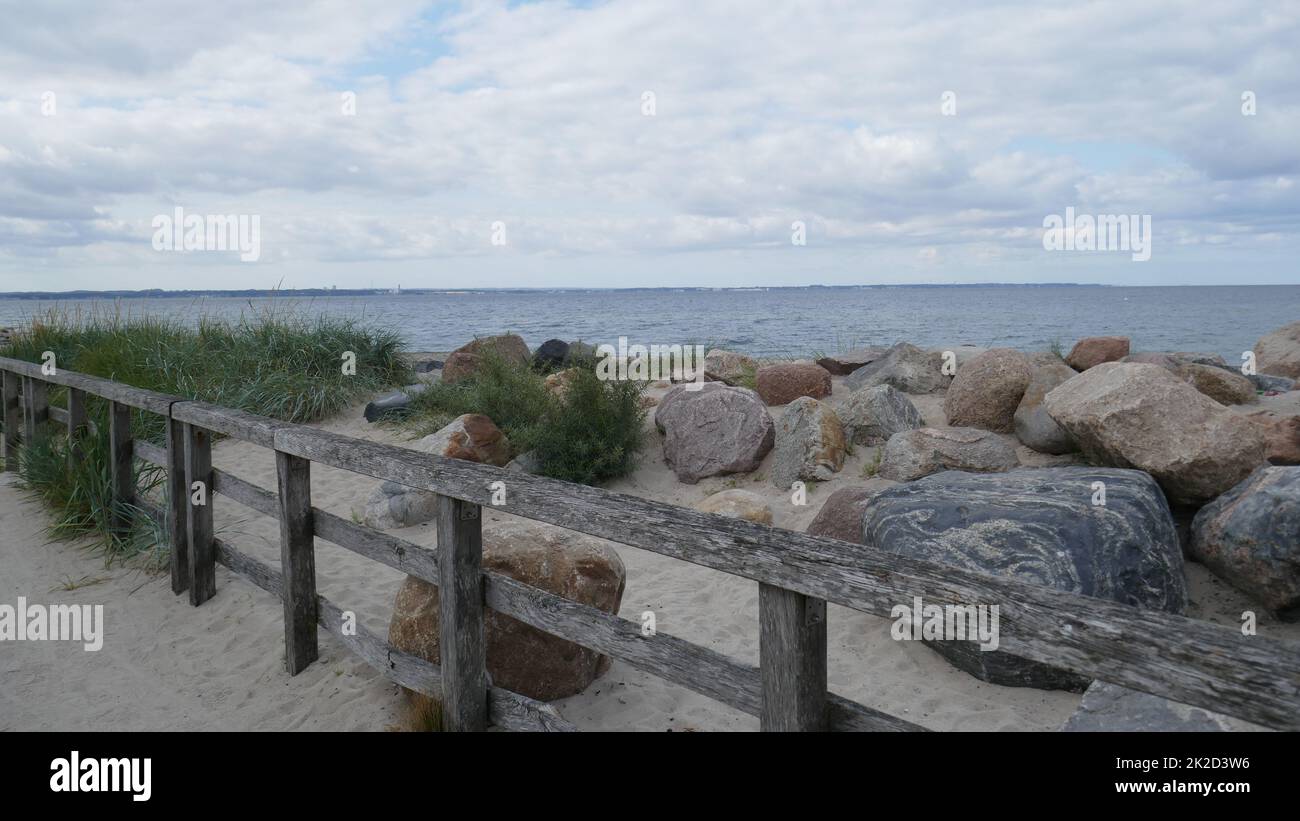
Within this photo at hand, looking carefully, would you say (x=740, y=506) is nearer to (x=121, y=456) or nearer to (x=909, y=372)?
(x=909, y=372)

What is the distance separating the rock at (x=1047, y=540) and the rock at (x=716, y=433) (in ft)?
10.8

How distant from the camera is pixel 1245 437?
20.2 feet

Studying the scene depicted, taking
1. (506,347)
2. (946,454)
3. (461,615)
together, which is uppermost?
(506,347)

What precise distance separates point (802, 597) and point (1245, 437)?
5.37 metres

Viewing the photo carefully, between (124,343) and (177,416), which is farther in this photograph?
(124,343)

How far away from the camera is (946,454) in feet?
25.2

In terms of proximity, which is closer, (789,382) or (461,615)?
(461,615)

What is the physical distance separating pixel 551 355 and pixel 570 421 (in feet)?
18.8

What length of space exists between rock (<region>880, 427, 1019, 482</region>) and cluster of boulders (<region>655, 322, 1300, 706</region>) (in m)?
0.02

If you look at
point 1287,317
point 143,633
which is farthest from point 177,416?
point 1287,317

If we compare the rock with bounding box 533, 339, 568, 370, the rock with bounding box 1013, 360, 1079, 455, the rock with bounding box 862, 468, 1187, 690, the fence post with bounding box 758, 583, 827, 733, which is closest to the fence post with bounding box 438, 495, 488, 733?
the fence post with bounding box 758, 583, 827, 733

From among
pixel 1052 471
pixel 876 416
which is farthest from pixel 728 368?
pixel 1052 471
